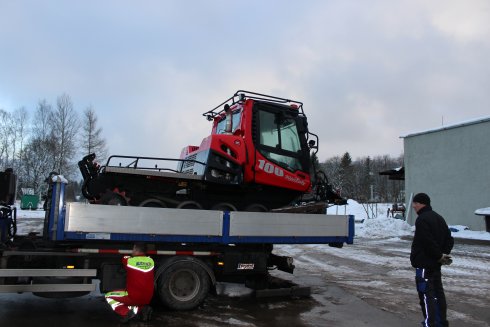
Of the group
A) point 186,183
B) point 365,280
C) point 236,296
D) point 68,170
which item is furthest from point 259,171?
point 68,170

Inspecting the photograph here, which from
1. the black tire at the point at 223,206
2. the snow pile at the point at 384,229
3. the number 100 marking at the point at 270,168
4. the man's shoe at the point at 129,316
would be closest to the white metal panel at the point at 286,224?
→ the number 100 marking at the point at 270,168

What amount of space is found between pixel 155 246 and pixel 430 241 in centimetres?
408

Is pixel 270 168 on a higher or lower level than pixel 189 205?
higher

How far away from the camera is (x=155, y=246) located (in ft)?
23.9

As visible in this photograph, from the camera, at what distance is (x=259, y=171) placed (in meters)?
8.52

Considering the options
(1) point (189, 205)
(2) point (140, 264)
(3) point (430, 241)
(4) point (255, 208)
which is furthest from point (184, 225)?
(3) point (430, 241)

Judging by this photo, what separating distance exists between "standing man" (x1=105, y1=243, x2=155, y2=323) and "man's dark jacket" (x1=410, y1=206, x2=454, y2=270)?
3.68 m

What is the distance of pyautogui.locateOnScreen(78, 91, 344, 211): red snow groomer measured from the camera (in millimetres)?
8141

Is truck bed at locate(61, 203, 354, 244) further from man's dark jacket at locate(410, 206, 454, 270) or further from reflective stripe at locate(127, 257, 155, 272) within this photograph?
man's dark jacket at locate(410, 206, 454, 270)

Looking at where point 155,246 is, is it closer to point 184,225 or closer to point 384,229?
point 184,225

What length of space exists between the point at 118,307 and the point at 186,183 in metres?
2.67

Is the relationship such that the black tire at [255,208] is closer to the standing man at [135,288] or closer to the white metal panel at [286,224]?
the white metal panel at [286,224]

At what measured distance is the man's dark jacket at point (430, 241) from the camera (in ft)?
19.1

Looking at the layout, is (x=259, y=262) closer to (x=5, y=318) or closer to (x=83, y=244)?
(x=83, y=244)
